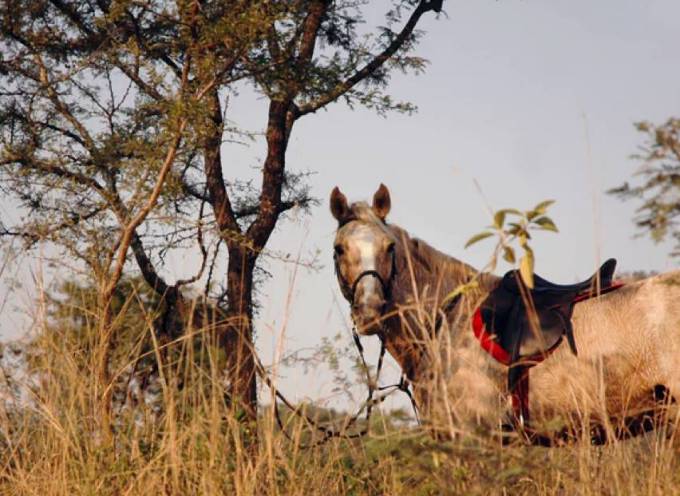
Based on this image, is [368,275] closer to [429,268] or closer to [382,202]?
[429,268]

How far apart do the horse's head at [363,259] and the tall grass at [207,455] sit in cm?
109

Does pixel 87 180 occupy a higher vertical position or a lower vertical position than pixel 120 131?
lower

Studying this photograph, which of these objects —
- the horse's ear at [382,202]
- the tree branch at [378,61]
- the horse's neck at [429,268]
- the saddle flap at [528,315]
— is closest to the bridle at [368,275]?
the horse's neck at [429,268]

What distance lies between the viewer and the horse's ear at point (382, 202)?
788cm

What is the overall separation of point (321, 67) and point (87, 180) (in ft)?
10.2

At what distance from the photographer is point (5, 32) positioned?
13266 millimetres

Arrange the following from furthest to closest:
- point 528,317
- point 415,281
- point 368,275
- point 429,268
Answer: point 429,268
point 415,281
point 528,317
point 368,275

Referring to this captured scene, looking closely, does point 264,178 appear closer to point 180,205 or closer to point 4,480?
point 180,205

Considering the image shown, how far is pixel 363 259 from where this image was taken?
7281mm

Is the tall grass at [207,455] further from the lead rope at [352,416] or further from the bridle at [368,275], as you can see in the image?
the bridle at [368,275]

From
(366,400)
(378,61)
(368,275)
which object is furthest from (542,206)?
(378,61)

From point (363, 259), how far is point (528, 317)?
4.20 ft

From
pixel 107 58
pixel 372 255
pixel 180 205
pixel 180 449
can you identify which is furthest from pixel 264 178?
pixel 180 449

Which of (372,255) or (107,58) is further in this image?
(107,58)
